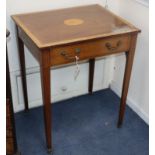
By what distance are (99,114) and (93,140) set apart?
0.27 m

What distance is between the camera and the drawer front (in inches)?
57.3

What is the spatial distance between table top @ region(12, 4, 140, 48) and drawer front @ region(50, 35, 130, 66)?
0.04m

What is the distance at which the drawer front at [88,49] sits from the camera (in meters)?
1.46

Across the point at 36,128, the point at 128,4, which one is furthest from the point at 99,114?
the point at 128,4

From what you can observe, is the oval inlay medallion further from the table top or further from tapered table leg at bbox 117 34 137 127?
tapered table leg at bbox 117 34 137 127

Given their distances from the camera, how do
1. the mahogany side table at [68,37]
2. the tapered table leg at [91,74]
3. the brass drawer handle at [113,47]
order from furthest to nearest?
the tapered table leg at [91,74], the brass drawer handle at [113,47], the mahogany side table at [68,37]

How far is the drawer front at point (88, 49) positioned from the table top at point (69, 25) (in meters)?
0.04

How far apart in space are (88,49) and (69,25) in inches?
7.6

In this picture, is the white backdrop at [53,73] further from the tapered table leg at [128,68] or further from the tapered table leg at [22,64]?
the tapered table leg at [128,68]

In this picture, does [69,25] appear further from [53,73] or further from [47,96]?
[53,73]

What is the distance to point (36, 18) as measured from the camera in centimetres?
170

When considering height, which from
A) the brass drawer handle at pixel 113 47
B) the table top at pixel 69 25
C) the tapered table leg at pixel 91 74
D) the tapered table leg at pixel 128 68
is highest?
the table top at pixel 69 25

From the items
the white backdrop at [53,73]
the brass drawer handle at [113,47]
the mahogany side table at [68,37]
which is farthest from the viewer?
the white backdrop at [53,73]

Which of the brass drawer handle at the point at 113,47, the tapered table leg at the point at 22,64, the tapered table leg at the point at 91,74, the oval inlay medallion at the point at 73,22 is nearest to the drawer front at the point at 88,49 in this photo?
the brass drawer handle at the point at 113,47
